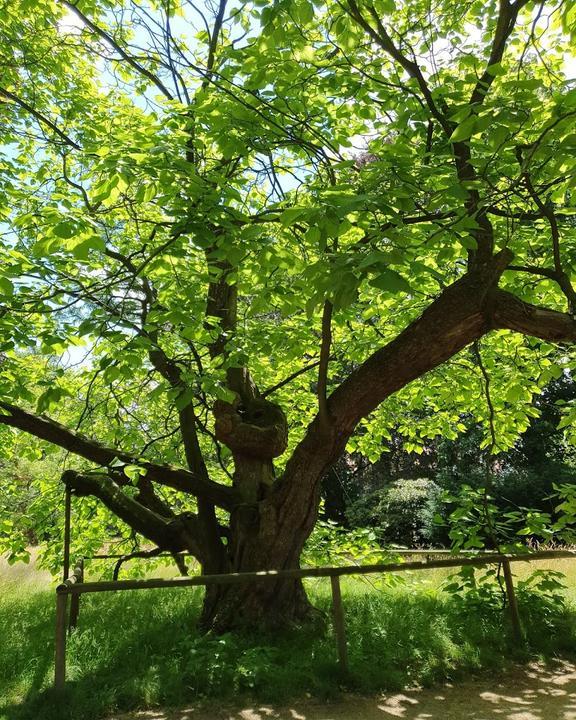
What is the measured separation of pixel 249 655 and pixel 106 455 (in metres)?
2.51

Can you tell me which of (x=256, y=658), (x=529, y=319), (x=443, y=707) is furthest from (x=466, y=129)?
(x=256, y=658)

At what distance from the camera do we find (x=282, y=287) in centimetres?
475

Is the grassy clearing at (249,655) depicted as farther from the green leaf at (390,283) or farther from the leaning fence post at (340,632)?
the green leaf at (390,283)

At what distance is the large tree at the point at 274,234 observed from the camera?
3.48 meters

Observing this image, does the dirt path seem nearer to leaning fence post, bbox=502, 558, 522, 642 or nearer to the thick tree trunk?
leaning fence post, bbox=502, 558, 522, 642

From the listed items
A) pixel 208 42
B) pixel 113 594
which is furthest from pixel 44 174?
pixel 113 594

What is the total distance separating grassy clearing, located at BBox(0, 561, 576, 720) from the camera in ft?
14.6

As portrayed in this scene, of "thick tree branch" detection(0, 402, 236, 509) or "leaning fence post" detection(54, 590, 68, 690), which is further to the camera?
"thick tree branch" detection(0, 402, 236, 509)

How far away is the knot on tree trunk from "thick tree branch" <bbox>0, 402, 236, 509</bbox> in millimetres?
525

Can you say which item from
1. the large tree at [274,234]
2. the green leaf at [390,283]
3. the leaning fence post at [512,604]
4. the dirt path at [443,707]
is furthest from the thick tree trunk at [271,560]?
the green leaf at [390,283]

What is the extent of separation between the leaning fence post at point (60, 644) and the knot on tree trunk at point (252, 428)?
7.55 feet

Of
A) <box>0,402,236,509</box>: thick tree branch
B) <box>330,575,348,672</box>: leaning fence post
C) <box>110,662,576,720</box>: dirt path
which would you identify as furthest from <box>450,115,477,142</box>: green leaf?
<box>0,402,236,509</box>: thick tree branch

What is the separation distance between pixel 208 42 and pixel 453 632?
667cm

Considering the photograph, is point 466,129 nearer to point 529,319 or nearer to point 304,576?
point 529,319
